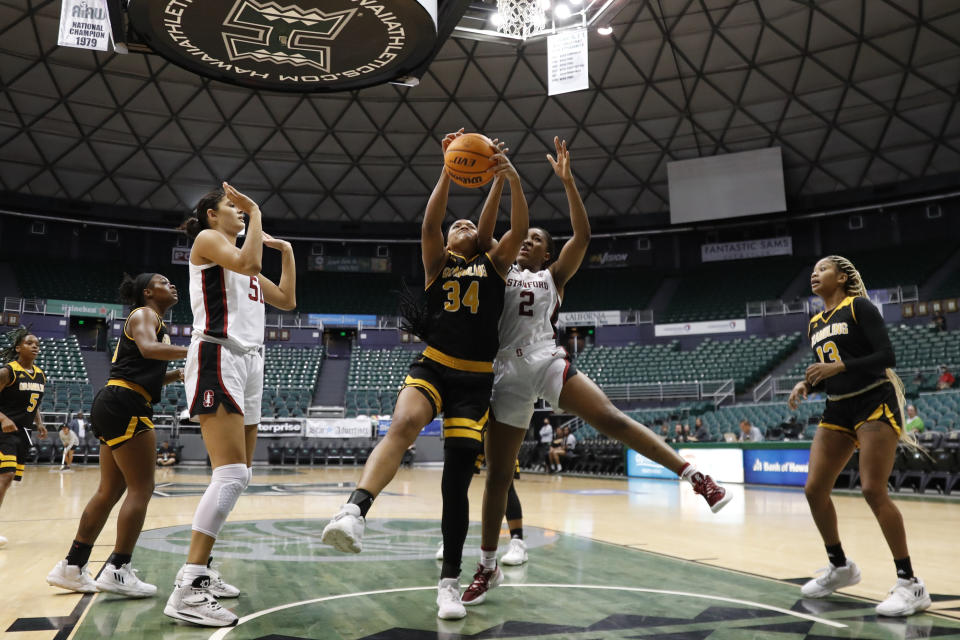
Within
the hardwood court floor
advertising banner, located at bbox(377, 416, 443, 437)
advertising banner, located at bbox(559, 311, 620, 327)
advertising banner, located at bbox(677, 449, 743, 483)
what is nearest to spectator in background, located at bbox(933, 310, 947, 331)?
advertising banner, located at bbox(559, 311, 620, 327)

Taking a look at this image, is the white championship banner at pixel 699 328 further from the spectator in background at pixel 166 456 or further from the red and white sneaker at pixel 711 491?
the red and white sneaker at pixel 711 491

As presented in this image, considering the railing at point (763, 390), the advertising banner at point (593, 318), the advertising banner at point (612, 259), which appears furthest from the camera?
the advertising banner at point (612, 259)

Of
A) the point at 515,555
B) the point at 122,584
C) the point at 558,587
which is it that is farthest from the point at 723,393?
the point at 122,584

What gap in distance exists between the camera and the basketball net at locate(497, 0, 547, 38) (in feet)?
65.6

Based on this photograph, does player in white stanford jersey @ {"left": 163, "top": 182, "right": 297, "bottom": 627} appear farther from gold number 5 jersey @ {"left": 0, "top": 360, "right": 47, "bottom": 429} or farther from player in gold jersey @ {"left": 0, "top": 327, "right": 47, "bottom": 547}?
gold number 5 jersey @ {"left": 0, "top": 360, "right": 47, "bottom": 429}

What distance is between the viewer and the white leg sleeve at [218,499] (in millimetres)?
3473

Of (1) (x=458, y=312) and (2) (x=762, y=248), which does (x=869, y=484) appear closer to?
(1) (x=458, y=312)

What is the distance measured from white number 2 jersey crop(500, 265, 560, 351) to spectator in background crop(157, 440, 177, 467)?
19749mm

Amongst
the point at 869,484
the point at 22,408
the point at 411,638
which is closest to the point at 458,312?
the point at 411,638

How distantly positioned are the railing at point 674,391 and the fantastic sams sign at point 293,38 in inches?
592

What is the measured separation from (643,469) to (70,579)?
15326 millimetres

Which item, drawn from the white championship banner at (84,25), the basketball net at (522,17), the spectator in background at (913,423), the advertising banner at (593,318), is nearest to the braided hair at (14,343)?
the white championship banner at (84,25)

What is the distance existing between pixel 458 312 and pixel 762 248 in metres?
30.3

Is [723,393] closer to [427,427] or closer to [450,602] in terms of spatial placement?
[427,427]
